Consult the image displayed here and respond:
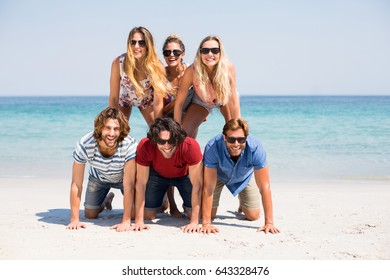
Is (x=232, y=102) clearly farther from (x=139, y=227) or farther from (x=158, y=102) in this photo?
(x=139, y=227)

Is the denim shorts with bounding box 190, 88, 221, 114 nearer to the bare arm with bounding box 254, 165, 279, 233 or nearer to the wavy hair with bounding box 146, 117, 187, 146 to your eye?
the wavy hair with bounding box 146, 117, 187, 146

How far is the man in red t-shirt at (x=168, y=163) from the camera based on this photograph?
4473 mm

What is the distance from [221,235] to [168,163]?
0.93 m

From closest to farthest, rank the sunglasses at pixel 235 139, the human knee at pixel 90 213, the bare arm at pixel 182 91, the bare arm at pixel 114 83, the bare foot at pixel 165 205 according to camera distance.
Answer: the sunglasses at pixel 235 139 → the bare arm at pixel 182 91 → the human knee at pixel 90 213 → the bare arm at pixel 114 83 → the bare foot at pixel 165 205

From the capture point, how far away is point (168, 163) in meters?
4.84

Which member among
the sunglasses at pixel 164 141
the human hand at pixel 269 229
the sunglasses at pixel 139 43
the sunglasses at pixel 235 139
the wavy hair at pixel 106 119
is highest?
the sunglasses at pixel 139 43

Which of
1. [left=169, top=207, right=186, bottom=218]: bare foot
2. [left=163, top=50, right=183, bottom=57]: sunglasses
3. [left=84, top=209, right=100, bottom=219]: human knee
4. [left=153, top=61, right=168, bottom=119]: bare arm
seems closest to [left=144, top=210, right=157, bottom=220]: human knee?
[left=169, top=207, right=186, bottom=218]: bare foot

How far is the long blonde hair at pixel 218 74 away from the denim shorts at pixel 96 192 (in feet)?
5.08

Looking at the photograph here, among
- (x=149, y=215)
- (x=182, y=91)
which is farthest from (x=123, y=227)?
(x=182, y=91)

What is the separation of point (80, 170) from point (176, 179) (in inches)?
41.6

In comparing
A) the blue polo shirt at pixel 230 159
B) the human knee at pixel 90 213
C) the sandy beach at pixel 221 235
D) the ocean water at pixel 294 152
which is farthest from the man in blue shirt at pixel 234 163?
the ocean water at pixel 294 152

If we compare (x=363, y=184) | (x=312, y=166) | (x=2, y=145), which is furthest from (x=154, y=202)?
(x=2, y=145)

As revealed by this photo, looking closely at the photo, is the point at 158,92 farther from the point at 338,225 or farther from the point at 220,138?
the point at 338,225

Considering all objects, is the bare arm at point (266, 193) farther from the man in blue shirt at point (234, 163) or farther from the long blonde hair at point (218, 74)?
the long blonde hair at point (218, 74)
